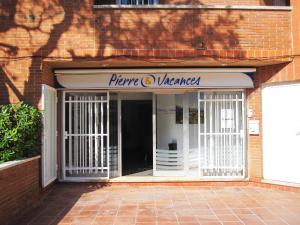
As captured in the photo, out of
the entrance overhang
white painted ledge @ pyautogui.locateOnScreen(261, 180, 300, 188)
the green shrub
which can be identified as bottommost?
white painted ledge @ pyautogui.locateOnScreen(261, 180, 300, 188)

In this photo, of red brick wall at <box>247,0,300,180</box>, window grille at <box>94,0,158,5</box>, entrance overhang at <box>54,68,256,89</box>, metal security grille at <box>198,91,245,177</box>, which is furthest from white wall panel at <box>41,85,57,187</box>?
red brick wall at <box>247,0,300,180</box>

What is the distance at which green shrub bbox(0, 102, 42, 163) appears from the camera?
22.4 ft

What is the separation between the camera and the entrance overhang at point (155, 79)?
30.2 ft

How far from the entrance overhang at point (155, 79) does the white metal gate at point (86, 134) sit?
416mm

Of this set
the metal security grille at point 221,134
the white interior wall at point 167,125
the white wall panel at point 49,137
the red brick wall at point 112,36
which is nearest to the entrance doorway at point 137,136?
the white interior wall at point 167,125

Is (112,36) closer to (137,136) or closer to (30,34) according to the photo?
(30,34)

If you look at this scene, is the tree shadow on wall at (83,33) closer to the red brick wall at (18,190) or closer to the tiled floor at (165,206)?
the red brick wall at (18,190)

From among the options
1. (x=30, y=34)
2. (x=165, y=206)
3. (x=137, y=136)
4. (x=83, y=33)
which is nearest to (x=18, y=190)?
(x=165, y=206)

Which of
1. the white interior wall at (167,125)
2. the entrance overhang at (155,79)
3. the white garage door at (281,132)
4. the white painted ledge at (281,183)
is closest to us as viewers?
the white painted ledge at (281,183)

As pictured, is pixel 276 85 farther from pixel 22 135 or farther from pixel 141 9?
pixel 22 135

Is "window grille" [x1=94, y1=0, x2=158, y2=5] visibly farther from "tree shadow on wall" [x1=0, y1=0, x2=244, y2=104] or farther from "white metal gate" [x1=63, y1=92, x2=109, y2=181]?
"white metal gate" [x1=63, y1=92, x2=109, y2=181]

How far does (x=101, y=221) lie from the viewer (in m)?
6.35

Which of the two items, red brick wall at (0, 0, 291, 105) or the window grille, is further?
the window grille

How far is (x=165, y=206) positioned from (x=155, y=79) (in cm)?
336
